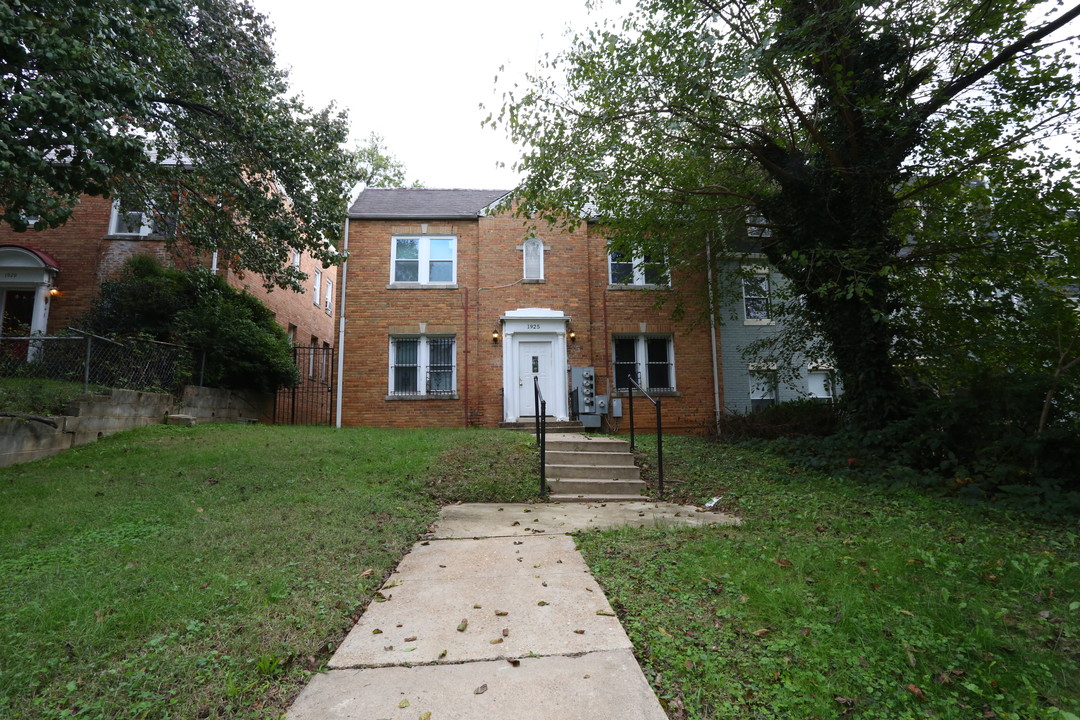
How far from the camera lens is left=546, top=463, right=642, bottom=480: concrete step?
7.75m

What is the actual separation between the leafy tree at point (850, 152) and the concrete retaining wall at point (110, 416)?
7710mm

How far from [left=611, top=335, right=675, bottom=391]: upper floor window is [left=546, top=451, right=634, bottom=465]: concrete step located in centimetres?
652

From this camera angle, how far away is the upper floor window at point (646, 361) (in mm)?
14945

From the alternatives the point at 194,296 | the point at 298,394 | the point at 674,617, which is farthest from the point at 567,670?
the point at 298,394

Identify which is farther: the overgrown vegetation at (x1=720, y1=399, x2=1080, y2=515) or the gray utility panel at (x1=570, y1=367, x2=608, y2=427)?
the gray utility panel at (x1=570, y1=367, x2=608, y2=427)

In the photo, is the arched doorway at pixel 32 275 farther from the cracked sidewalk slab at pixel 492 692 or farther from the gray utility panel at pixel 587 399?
the cracked sidewalk slab at pixel 492 692

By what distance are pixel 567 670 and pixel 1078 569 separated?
3.65m

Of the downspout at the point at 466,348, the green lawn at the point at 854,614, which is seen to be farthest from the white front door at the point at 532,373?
the green lawn at the point at 854,614

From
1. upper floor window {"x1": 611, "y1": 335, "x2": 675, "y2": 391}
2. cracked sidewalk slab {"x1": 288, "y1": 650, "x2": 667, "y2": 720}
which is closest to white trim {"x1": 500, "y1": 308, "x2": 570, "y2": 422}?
upper floor window {"x1": 611, "y1": 335, "x2": 675, "y2": 391}

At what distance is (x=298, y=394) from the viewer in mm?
15555

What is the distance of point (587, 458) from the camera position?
8281 millimetres

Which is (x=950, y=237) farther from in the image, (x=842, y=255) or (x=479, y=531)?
(x=479, y=531)

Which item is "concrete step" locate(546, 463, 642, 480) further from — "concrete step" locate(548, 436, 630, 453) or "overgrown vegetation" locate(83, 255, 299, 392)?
"overgrown vegetation" locate(83, 255, 299, 392)

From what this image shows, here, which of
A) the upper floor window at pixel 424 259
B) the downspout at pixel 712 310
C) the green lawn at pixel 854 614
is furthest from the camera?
the upper floor window at pixel 424 259
